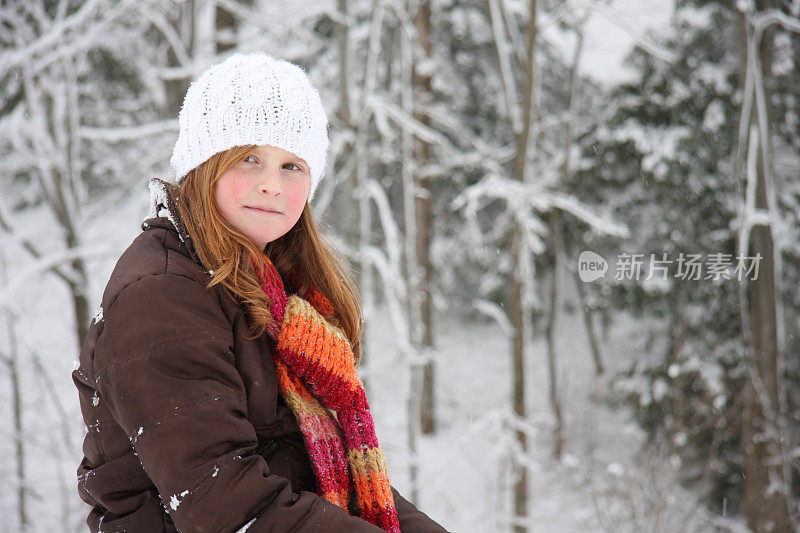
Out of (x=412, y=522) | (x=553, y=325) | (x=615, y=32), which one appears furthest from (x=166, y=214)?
(x=553, y=325)

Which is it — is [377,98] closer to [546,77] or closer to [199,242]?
[199,242]

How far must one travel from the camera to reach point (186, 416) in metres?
1.11

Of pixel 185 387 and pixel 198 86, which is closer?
pixel 185 387

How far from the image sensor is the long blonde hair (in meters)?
1.35

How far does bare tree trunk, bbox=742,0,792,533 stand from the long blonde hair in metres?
6.75

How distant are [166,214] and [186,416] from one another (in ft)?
1.74

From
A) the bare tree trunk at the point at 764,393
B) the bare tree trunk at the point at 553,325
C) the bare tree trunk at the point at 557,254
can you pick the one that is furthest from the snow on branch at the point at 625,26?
the bare tree trunk at the point at 553,325

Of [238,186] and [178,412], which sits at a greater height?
[238,186]

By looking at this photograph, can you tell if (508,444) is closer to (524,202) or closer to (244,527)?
(524,202)

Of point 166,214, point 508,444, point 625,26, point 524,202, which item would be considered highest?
point 625,26

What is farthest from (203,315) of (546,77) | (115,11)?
(546,77)

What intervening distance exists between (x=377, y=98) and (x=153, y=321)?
6.13 m

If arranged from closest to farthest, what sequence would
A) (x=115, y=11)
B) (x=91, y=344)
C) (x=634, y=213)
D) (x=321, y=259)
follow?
(x=91, y=344) → (x=321, y=259) → (x=115, y=11) → (x=634, y=213)

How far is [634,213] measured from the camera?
425 inches
